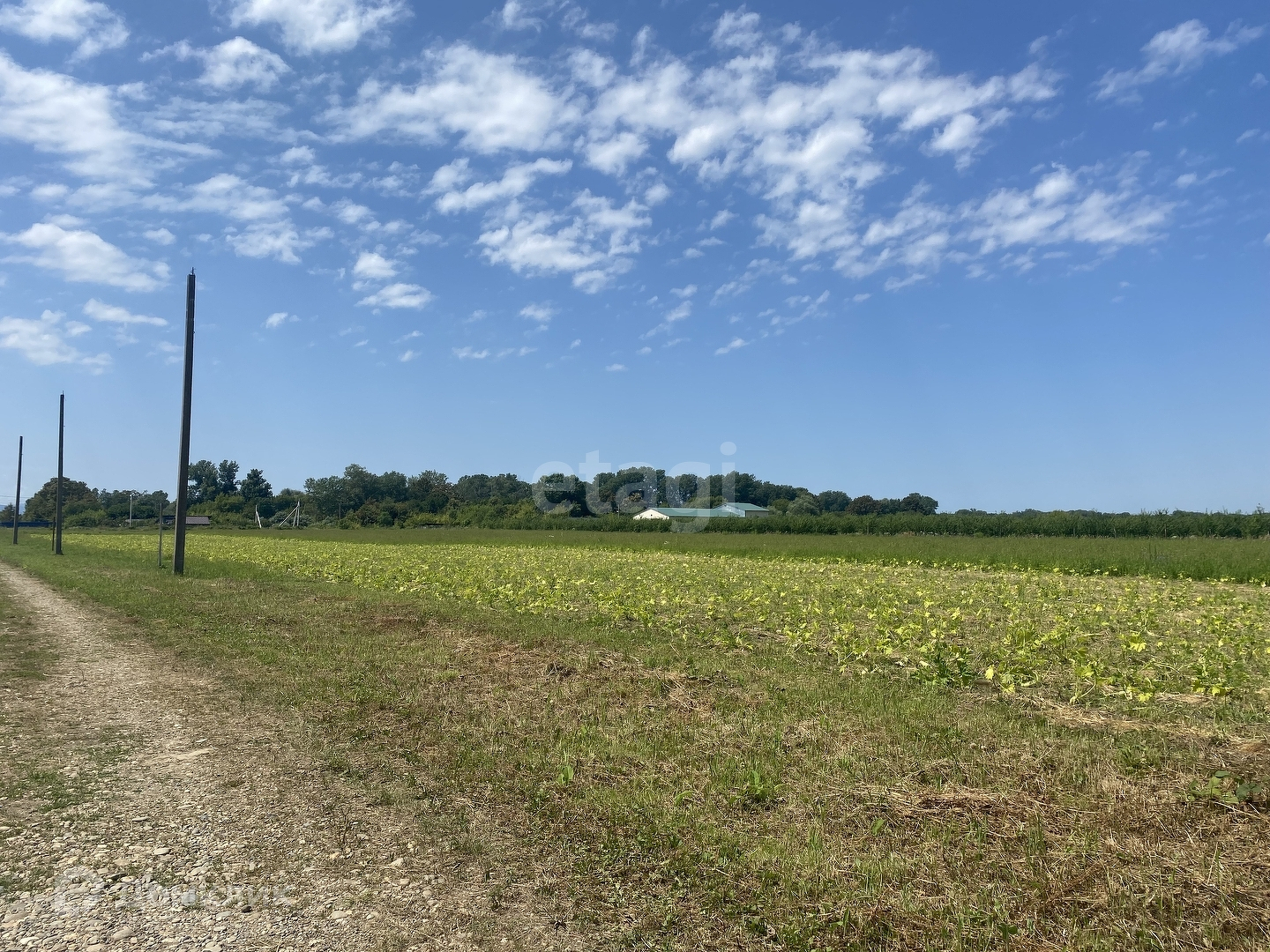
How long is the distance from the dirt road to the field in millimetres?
398

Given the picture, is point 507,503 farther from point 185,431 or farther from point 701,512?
point 185,431

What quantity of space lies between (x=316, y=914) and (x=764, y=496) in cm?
15033

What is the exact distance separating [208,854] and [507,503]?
115m

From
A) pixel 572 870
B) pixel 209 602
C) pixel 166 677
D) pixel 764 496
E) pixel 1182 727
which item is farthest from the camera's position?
pixel 764 496

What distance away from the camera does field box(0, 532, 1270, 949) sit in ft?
13.6

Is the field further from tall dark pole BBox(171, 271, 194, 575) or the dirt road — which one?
tall dark pole BBox(171, 271, 194, 575)

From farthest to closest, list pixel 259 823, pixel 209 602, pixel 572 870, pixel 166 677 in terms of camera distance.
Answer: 1. pixel 209 602
2. pixel 166 677
3. pixel 259 823
4. pixel 572 870

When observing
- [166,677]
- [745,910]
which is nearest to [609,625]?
[166,677]

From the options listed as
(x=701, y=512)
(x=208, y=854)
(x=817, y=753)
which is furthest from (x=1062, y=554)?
(x=701, y=512)

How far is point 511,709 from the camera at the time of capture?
8172 millimetres

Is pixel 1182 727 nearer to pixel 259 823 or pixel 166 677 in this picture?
pixel 259 823

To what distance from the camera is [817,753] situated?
650cm

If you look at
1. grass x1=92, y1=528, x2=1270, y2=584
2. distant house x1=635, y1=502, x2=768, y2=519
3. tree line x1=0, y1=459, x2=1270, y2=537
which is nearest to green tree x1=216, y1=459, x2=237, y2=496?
tree line x1=0, y1=459, x2=1270, y2=537

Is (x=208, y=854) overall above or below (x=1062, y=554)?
below
